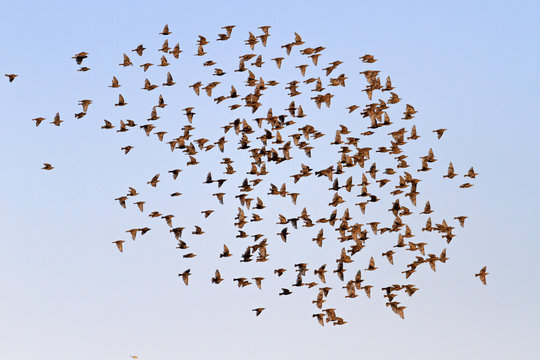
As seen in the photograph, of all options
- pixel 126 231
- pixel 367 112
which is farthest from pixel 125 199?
pixel 367 112

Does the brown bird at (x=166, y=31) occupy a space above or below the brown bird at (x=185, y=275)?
above

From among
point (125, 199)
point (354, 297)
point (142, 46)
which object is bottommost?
point (354, 297)

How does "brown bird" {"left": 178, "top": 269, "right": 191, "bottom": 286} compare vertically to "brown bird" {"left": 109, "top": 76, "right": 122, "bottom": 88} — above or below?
below

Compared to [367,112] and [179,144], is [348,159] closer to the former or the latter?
[367,112]

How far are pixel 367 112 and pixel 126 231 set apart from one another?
2054 centimetres

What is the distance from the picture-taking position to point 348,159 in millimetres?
127688

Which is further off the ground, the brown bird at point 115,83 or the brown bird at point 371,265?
the brown bird at point 115,83

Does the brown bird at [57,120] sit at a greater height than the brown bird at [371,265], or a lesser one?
greater

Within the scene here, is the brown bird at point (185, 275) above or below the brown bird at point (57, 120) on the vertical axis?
below

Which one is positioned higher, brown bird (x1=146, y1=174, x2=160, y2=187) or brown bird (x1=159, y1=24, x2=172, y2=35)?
brown bird (x1=159, y1=24, x2=172, y2=35)

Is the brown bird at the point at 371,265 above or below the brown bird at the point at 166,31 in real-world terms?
below

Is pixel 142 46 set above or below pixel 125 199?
above

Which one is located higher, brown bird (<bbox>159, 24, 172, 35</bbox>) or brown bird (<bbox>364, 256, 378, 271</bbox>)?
brown bird (<bbox>159, 24, 172, 35</bbox>)

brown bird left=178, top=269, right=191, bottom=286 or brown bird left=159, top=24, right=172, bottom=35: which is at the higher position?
brown bird left=159, top=24, right=172, bottom=35
